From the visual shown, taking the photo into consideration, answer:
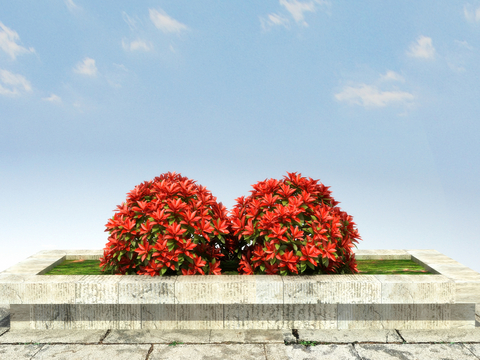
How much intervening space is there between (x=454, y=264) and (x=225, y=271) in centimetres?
383

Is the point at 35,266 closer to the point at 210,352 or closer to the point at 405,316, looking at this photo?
the point at 210,352

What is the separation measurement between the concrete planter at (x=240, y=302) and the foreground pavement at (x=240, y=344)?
5.2 inches

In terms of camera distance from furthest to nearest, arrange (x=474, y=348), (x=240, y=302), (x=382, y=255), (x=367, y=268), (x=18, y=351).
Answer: (x=382, y=255) < (x=367, y=268) < (x=240, y=302) < (x=474, y=348) < (x=18, y=351)

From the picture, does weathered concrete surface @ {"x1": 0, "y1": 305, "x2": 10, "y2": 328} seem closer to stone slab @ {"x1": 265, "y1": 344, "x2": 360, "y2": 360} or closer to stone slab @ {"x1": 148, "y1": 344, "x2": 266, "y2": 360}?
stone slab @ {"x1": 148, "y1": 344, "x2": 266, "y2": 360}

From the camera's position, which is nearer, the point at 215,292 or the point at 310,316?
the point at 215,292

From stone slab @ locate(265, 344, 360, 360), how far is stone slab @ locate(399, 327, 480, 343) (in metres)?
0.93

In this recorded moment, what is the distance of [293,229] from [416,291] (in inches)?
69.3

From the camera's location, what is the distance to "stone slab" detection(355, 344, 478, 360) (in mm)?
4742

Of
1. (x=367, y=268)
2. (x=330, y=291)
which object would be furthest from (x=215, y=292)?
(x=367, y=268)

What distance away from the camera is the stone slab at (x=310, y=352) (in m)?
4.69

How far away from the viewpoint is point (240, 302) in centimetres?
525

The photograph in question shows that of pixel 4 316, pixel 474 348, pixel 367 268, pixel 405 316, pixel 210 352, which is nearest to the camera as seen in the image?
pixel 210 352

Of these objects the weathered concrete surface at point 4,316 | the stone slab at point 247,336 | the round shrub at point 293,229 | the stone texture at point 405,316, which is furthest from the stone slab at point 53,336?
the stone texture at point 405,316

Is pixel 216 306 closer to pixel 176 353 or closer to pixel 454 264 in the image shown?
pixel 176 353
